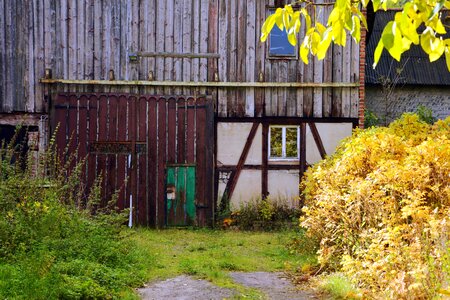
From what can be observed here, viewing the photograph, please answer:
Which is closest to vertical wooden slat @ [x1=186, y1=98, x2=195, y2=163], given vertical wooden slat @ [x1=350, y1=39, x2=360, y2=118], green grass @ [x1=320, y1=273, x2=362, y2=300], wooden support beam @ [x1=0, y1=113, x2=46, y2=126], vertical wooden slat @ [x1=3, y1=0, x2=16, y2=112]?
wooden support beam @ [x1=0, y1=113, x2=46, y2=126]

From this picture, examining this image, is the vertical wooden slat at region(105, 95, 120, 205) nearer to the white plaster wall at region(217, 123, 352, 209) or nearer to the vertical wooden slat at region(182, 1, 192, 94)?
the vertical wooden slat at region(182, 1, 192, 94)

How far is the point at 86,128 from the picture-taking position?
1289 cm

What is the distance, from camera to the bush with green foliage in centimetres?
630

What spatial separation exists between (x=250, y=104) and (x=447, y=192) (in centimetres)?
669

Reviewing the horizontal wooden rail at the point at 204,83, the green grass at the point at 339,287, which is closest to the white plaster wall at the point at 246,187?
the horizontal wooden rail at the point at 204,83

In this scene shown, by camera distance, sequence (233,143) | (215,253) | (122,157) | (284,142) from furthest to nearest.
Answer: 1. (284,142)
2. (233,143)
3. (122,157)
4. (215,253)

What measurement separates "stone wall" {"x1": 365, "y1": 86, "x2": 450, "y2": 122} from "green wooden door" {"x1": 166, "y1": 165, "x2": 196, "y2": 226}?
720cm

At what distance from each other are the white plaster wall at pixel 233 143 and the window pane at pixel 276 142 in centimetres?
35

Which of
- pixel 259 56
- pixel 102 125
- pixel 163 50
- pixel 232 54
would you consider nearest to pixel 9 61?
pixel 102 125

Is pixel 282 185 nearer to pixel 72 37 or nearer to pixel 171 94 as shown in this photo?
pixel 171 94

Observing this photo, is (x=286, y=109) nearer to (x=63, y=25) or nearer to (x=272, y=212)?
(x=272, y=212)

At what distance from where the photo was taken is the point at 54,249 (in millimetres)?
7395

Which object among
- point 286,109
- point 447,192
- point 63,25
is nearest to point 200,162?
point 286,109

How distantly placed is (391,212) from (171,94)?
706 centimetres
